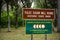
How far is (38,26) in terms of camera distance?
7.74 metres

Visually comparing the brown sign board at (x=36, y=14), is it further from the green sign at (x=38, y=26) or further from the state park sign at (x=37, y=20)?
the green sign at (x=38, y=26)

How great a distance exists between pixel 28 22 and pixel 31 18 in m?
0.18

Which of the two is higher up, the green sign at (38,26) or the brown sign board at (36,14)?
the brown sign board at (36,14)

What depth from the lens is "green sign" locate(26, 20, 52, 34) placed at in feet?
25.1

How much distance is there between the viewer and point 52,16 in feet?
25.7

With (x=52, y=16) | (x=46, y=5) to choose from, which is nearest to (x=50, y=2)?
(x=46, y=5)

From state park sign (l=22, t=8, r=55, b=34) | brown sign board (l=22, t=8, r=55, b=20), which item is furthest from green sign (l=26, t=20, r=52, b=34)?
brown sign board (l=22, t=8, r=55, b=20)

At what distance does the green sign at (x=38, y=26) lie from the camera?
25.1ft

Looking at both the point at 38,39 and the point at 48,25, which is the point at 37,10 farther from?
the point at 38,39

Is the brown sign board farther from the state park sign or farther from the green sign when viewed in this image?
the green sign

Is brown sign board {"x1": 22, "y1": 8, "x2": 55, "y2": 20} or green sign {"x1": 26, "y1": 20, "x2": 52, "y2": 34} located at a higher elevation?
brown sign board {"x1": 22, "y1": 8, "x2": 55, "y2": 20}

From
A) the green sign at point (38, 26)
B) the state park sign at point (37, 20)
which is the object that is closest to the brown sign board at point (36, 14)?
the state park sign at point (37, 20)

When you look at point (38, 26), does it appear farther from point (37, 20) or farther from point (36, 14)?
point (36, 14)

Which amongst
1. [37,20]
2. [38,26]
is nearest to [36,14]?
[37,20]
